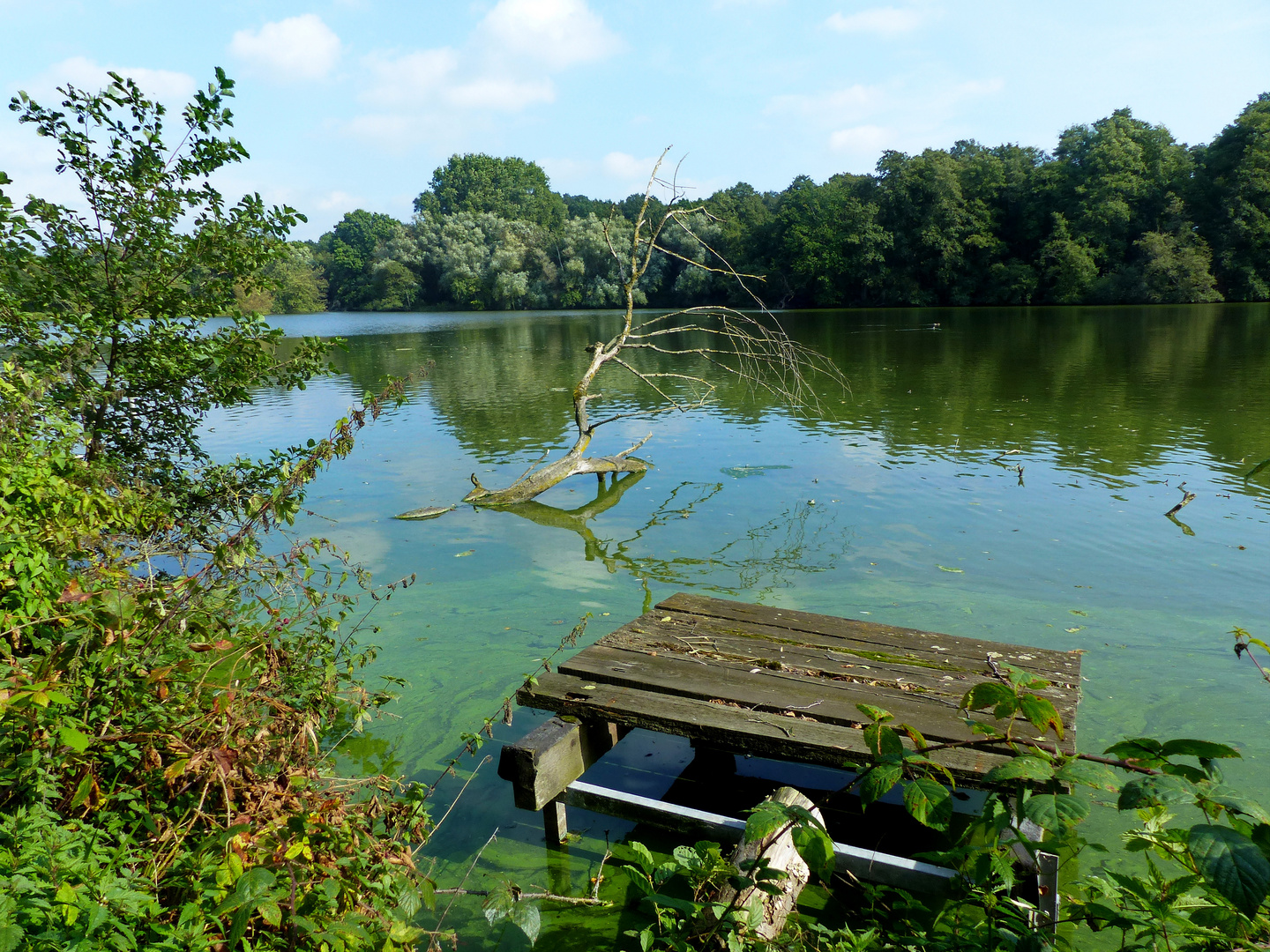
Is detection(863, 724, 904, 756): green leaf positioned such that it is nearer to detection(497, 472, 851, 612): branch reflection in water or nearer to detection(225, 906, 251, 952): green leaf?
detection(225, 906, 251, 952): green leaf

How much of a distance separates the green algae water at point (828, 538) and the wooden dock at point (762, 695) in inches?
24.8

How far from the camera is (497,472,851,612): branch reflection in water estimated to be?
8.34 metres

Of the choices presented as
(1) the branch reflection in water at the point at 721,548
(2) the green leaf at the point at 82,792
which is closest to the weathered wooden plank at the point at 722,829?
(2) the green leaf at the point at 82,792

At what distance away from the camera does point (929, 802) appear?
2352 millimetres

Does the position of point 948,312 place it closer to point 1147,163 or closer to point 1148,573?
point 1147,163

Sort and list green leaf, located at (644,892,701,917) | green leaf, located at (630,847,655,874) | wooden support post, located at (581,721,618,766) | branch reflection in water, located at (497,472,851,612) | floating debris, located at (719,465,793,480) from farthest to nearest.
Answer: floating debris, located at (719,465,793,480)
branch reflection in water, located at (497,472,851,612)
wooden support post, located at (581,721,618,766)
green leaf, located at (630,847,655,874)
green leaf, located at (644,892,701,917)

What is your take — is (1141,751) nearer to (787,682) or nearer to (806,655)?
(787,682)

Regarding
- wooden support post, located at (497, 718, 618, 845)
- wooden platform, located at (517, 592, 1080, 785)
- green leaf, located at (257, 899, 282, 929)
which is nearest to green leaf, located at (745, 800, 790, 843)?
wooden platform, located at (517, 592, 1080, 785)

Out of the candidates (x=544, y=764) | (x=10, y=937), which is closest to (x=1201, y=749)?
(x=544, y=764)

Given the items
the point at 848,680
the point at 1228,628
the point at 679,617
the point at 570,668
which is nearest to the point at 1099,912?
the point at 848,680

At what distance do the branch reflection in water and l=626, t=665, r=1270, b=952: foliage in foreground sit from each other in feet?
13.9

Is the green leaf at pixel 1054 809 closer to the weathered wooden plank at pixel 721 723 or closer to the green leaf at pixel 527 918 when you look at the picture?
the weathered wooden plank at pixel 721 723

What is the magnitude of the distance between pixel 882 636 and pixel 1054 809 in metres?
2.71

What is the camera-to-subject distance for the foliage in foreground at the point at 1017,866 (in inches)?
72.9
